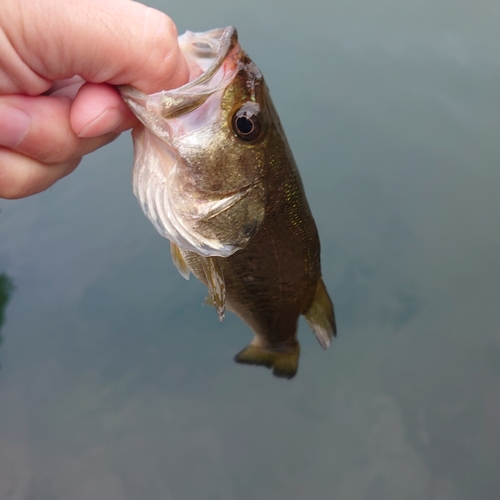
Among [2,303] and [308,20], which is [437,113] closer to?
[308,20]

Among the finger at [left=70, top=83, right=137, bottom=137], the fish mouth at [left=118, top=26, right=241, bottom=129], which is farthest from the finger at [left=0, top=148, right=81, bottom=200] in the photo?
the fish mouth at [left=118, top=26, right=241, bottom=129]

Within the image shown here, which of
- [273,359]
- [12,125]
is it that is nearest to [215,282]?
[12,125]

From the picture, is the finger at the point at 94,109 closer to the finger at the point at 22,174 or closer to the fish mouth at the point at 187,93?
the fish mouth at the point at 187,93

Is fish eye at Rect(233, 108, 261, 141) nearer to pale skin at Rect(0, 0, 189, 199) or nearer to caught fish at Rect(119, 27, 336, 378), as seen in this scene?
caught fish at Rect(119, 27, 336, 378)

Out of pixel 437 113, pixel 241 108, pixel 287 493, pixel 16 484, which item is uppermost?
pixel 241 108

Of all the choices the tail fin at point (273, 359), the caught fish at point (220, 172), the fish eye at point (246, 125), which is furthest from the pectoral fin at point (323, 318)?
the fish eye at point (246, 125)

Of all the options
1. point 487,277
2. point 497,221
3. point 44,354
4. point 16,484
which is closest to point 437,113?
point 497,221

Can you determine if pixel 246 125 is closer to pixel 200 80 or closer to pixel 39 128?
→ pixel 200 80
